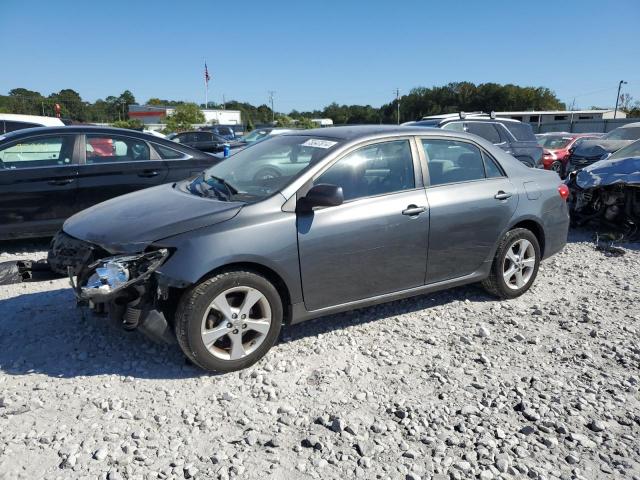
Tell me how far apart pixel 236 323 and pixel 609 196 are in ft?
21.4

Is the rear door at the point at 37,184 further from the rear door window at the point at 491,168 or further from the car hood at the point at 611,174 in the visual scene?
the car hood at the point at 611,174

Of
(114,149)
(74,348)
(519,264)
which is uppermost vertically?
(114,149)

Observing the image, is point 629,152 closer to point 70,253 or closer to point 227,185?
point 227,185

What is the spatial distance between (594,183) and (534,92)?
9408cm

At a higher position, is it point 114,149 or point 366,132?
point 366,132

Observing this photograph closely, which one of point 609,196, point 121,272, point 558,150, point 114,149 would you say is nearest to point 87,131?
point 114,149

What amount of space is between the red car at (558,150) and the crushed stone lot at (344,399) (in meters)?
12.7

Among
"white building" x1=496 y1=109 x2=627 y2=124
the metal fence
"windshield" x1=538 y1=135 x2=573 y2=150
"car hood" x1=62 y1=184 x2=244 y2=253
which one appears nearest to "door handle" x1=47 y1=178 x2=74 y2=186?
"car hood" x1=62 y1=184 x2=244 y2=253

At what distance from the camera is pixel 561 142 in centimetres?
1945

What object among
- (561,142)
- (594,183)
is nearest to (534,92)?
(561,142)

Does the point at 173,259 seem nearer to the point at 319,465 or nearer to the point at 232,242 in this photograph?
the point at 232,242

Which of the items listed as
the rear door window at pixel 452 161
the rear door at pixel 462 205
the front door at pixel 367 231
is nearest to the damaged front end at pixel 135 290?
the front door at pixel 367 231

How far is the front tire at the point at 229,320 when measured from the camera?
10.9 feet

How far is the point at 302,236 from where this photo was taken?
366cm
